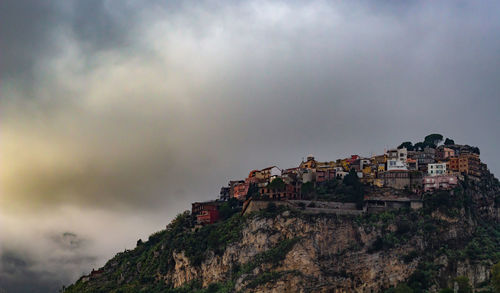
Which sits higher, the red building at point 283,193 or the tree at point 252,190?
the tree at point 252,190

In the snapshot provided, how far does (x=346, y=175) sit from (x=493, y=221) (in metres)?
18.5

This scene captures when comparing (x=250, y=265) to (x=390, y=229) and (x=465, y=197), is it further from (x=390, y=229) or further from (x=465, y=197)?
(x=465, y=197)

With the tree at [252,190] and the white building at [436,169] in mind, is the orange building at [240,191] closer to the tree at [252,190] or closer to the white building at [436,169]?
the tree at [252,190]

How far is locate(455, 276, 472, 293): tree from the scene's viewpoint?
7781 centimetres

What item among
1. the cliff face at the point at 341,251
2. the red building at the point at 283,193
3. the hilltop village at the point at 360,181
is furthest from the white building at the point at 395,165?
the red building at the point at 283,193

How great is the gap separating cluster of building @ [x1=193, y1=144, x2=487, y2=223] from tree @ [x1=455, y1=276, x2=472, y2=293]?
→ 15467mm

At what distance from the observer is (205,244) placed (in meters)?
92.9

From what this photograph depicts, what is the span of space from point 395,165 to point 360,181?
553 centimetres

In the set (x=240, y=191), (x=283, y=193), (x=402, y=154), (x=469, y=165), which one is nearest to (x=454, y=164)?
(x=469, y=165)

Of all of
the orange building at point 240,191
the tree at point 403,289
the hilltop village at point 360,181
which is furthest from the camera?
the orange building at point 240,191

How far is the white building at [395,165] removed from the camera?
99.0 metres

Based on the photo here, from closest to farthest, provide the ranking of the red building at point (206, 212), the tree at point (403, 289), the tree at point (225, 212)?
the tree at point (403, 289)
the tree at point (225, 212)
the red building at point (206, 212)

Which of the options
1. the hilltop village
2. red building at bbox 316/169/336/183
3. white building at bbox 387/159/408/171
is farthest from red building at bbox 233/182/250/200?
white building at bbox 387/159/408/171

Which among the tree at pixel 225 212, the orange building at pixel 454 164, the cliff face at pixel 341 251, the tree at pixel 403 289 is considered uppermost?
the orange building at pixel 454 164
